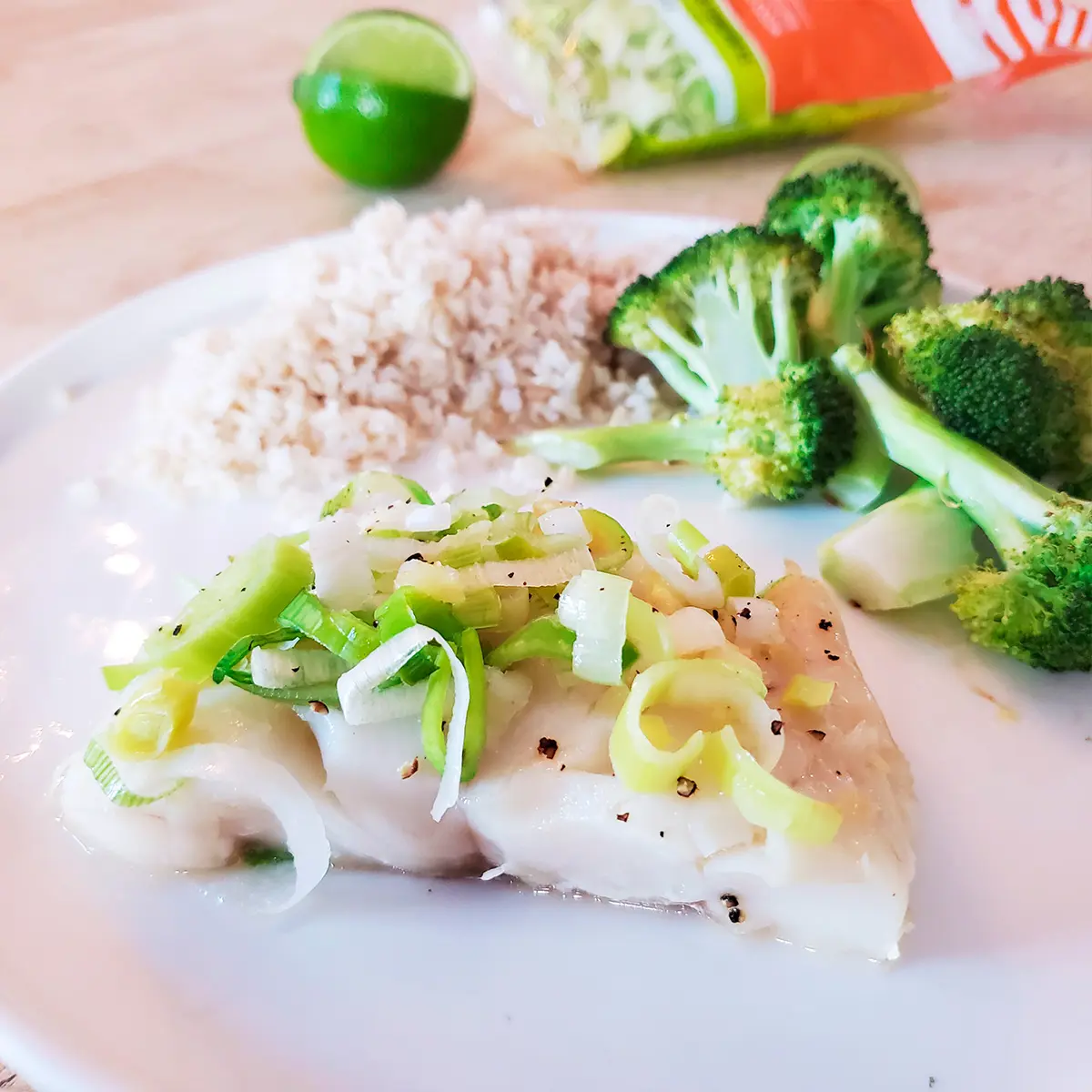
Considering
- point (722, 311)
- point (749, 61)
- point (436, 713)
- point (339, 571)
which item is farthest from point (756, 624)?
point (749, 61)

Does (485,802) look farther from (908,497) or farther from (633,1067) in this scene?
(908,497)

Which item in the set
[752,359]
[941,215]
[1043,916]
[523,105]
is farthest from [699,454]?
[523,105]

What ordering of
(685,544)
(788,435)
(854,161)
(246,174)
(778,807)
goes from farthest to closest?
(246,174) < (854,161) < (788,435) < (685,544) < (778,807)

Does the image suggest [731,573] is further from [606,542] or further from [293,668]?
[293,668]

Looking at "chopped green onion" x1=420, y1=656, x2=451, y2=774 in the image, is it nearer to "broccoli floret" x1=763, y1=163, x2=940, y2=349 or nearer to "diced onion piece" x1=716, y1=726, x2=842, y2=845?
"diced onion piece" x1=716, y1=726, x2=842, y2=845

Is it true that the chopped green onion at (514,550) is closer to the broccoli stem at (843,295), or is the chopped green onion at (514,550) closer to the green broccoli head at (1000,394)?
the green broccoli head at (1000,394)

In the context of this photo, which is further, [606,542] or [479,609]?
[606,542]

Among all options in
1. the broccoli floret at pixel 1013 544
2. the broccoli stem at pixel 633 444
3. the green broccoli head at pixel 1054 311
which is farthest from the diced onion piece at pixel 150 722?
the green broccoli head at pixel 1054 311
